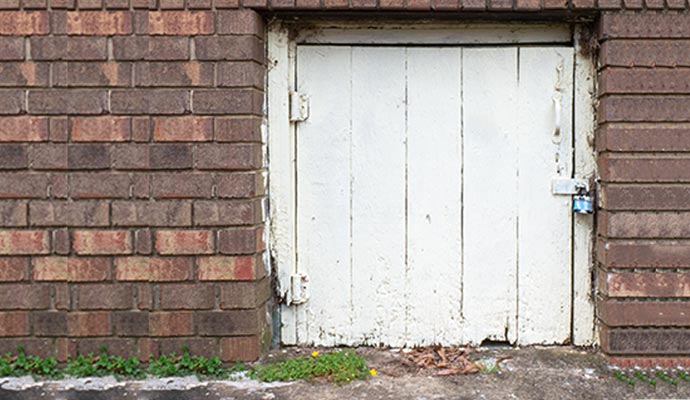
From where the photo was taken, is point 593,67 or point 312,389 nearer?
point 312,389

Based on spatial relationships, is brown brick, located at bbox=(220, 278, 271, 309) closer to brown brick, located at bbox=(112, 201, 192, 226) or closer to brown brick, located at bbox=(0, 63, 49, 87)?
brown brick, located at bbox=(112, 201, 192, 226)

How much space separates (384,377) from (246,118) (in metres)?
1.34

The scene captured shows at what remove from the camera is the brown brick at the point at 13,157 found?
337cm

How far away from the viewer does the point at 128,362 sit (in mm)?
3414

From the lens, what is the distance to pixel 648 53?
3.37m

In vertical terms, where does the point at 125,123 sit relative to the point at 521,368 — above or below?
above

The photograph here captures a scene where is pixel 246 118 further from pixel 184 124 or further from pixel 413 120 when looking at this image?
pixel 413 120

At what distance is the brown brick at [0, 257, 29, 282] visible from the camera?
340cm

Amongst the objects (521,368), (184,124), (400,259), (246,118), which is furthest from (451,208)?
(184,124)

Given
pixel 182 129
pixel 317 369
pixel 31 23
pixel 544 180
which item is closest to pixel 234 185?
pixel 182 129

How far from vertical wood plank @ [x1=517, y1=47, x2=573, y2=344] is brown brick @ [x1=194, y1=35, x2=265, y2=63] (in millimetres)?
1329

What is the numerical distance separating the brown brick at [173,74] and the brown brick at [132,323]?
107 centimetres

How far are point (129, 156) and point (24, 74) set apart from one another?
609mm

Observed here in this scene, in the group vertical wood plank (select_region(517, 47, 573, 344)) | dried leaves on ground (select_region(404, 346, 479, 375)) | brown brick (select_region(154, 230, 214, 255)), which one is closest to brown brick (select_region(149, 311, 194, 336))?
brown brick (select_region(154, 230, 214, 255))
